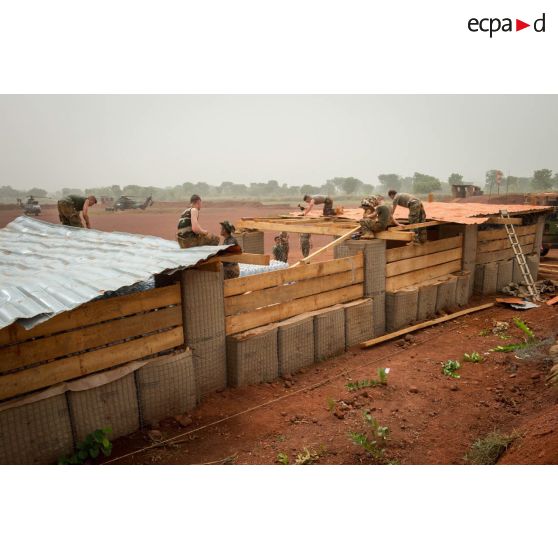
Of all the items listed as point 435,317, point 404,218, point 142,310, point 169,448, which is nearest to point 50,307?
point 142,310

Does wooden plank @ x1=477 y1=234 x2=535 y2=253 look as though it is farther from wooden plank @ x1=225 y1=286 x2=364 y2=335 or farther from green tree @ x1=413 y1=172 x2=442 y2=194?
green tree @ x1=413 y1=172 x2=442 y2=194

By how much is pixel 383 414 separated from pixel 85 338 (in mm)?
3483

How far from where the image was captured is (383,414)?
6.04m

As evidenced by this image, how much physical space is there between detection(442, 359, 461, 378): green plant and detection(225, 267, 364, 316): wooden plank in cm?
193

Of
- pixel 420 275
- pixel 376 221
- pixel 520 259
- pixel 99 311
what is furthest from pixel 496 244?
pixel 99 311

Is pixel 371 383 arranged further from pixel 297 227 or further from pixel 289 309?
pixel 297 227

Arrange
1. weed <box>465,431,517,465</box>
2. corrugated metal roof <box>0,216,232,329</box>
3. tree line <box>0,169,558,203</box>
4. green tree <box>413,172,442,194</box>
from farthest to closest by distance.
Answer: green tree <box>413,172,442,194</box>, tree line <box>0,169,558,203</box>, weed <box>465,431,517,465</box>, corrugated metal roof <box>0,216,232,329</box>

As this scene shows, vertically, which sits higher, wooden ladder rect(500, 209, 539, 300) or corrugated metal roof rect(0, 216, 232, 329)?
corrugated metal roof rect(0, 216, 232, 329)

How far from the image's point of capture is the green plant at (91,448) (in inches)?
194

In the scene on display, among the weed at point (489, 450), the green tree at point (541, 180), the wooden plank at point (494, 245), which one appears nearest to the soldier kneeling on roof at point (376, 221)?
the wooden plank at point (494, 245)

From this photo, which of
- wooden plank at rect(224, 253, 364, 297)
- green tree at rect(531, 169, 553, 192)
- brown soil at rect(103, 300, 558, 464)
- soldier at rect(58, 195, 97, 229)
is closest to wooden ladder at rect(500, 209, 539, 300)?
brown soil at rect(103, 300, 558, 464)

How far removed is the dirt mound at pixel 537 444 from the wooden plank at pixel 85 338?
3774 millimetres

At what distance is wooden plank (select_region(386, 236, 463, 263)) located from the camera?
29.8 feet

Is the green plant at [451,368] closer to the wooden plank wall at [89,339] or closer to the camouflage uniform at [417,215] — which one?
the camouflage uniform at [417,215]
